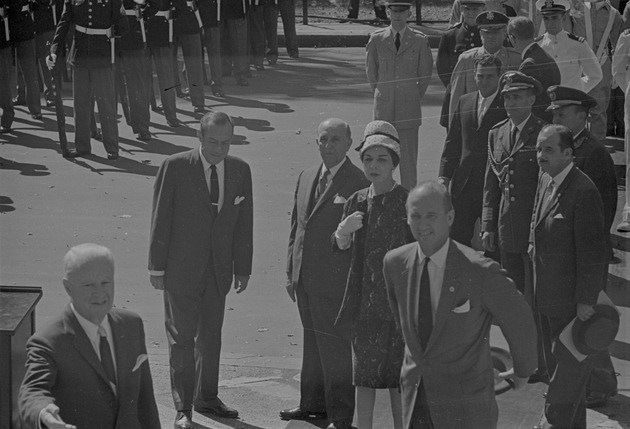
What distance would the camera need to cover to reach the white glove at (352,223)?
241 inches

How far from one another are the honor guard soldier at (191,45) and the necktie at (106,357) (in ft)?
32.6

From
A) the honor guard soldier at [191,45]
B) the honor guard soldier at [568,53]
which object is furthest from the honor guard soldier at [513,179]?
the honor guard soldier at [191,45]

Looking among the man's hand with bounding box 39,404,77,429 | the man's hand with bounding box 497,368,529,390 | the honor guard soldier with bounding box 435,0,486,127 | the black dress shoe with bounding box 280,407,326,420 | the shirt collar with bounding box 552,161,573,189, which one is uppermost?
the honor guard soldier with bounding box 435,0,486,127

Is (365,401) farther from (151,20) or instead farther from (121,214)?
(151,20)

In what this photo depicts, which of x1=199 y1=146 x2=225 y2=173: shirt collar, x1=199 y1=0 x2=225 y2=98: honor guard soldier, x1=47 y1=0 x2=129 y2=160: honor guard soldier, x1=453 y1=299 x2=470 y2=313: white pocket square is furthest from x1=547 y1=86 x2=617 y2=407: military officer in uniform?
x1=199 y1=0 x2=225 y2=98: honor guard soldier

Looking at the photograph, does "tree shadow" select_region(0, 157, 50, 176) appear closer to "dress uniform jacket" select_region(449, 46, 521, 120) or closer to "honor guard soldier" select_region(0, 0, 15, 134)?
"honor guard soldier" select_region(0, 0, 15, 134)

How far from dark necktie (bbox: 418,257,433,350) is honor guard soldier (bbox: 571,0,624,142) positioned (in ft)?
21.7

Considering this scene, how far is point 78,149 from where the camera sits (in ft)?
41.9

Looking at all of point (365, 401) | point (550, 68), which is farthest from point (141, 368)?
point (550, 68)

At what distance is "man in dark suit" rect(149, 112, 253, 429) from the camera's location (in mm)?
6773

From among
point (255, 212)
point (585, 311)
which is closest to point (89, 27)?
point (255, 212)

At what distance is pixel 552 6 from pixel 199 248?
4.21 meters

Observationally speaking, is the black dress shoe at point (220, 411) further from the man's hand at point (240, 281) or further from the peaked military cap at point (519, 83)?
the peaked military cap at point (519, 83)

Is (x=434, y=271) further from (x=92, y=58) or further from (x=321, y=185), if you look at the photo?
(x=92, y=58)
